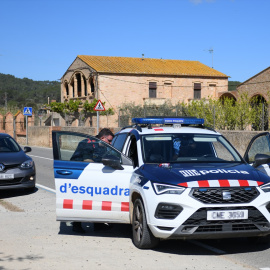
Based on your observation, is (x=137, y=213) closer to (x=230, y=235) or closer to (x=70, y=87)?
(x=230, y=235)

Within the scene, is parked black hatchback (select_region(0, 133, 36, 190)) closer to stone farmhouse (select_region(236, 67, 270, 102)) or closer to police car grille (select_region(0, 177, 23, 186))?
police car grille (select_region(0, 177, 23, 186))

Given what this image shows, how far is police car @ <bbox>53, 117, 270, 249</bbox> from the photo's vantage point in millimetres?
5910

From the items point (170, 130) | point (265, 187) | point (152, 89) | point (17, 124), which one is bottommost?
point (17, 124)

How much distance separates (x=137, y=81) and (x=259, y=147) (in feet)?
142

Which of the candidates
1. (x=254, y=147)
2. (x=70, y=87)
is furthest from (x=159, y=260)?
(x=70, y=87)

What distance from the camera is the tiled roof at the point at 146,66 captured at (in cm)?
5097

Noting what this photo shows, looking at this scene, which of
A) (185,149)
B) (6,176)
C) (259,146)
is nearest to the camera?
(185,149)

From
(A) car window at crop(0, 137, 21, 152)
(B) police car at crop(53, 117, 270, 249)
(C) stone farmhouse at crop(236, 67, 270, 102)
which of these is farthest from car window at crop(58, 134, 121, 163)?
(C) stone farmhouse at crop(236, 67, 270, 102)

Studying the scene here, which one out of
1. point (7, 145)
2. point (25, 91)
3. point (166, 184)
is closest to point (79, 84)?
point (7, 145)

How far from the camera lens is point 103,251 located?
6.48 m

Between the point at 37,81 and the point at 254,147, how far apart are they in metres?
151

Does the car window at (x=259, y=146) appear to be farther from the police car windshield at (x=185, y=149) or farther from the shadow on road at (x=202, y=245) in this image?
the shadow on road at (x=202, y=245)

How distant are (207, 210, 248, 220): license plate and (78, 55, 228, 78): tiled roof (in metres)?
44.1

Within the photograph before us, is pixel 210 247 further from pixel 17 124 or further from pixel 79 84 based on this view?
pixel 79 84
